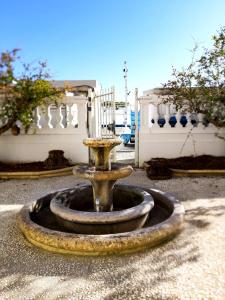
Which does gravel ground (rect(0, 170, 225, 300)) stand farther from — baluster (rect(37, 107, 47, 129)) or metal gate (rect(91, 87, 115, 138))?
metal gate (rect(91, 87, 115, 138))

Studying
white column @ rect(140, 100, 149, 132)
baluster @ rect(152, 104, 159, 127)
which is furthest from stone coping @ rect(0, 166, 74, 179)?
baluster @ rect(152, 104, 159, 127)

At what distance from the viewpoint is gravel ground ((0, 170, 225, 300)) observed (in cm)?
186

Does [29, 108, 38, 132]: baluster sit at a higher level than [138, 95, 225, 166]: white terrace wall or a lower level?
higher

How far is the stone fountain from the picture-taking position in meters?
2.37

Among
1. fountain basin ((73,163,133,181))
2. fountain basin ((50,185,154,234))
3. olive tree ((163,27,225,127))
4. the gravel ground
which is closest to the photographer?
the gravel ground

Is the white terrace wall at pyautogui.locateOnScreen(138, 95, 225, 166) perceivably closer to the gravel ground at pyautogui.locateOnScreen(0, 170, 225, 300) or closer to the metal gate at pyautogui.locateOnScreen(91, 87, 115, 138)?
the metal gate at pyautogui.locateOnScreen(91, 87, 115, 138)

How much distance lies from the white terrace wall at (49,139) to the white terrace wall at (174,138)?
1453 mm

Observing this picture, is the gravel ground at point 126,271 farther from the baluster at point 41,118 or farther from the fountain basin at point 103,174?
the baluster at point 41,118

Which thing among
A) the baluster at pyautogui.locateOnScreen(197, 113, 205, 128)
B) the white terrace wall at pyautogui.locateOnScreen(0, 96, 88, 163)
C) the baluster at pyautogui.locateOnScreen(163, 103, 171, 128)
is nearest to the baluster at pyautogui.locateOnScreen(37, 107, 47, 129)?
the white terrace wall at pyautogui.locateOnScreen(0, 96, 88, 163)

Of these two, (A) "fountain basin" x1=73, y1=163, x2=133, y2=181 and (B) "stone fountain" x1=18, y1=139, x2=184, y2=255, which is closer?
(B) "stone fountain" x1=18, y1=139, x2=184, y2=255

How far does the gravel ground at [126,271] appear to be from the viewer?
6.11 feet

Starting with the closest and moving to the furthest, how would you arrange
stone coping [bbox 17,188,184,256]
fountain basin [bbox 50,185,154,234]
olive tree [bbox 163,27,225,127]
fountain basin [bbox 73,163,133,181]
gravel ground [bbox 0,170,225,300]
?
gravel ground [bbox 0,170,225,300], stone coping [bbox 17,188,184,256], fountain basin [bbox 50,185,154,234], fountain basin [bbox 73,163,133,181], olive tree [bbox 163,27,225,127]

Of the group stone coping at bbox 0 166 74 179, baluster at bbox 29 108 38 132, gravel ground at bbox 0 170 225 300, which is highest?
baluster at bbox 29 108 38 132

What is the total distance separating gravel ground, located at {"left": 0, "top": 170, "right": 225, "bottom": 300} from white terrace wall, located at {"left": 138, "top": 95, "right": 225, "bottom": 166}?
10.7 feet
